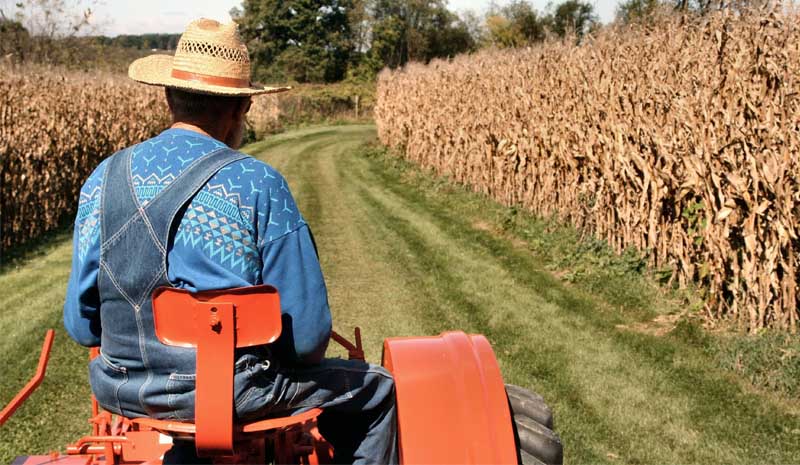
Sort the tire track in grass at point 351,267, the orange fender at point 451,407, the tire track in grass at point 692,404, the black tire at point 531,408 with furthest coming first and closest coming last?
the tire track in grass at point 351,267
the tire track in grass at point 692,404
the black tire at point 531,408
the orange fender at point 451,407

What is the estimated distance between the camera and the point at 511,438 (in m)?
2.72

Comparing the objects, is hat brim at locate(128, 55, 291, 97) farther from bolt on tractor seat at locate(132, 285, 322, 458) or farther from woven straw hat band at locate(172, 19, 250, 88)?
bolt on tractor seat at locate(132, 285, 322, 458)

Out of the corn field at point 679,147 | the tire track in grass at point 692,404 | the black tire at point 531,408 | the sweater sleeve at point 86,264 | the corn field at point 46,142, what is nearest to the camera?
the sweater sleeve at point 86,264

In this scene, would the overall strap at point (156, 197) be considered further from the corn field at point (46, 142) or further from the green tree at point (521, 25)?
the green tree at point (521, 25)

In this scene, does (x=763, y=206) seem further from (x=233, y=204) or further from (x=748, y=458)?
(x=233, y=204)

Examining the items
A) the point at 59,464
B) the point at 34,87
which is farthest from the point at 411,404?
the point at 34,87

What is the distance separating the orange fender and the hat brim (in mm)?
1102

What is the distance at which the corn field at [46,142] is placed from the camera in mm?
10180

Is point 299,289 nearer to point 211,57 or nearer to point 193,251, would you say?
point 193,251

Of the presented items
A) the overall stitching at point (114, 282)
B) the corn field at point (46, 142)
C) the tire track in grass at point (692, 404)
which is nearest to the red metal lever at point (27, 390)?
the overall stitching at point (114, 282)

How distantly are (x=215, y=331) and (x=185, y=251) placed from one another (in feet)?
0.86

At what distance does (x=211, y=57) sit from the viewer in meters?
2.54

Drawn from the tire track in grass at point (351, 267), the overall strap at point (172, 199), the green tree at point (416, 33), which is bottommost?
the tire track in grass at point (351, 267)

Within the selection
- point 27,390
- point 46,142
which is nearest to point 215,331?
point 27,390
